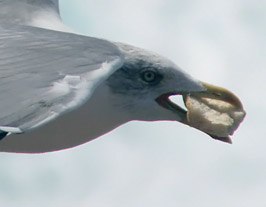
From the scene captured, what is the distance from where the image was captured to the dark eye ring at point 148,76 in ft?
36.1

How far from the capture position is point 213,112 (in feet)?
→ 37.2

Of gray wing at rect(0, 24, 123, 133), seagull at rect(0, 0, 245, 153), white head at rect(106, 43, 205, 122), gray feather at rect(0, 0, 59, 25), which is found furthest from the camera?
gray feather at rect(0, 0, 59, 25)

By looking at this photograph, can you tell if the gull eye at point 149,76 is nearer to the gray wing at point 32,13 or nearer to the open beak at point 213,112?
the open beak at point 213,112

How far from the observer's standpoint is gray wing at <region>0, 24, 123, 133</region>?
8.87 meters

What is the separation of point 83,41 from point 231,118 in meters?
1.41

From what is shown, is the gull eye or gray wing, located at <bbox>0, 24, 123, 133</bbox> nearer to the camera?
gray wing, located at <bbox>0, 24, 123, 133</bbox>

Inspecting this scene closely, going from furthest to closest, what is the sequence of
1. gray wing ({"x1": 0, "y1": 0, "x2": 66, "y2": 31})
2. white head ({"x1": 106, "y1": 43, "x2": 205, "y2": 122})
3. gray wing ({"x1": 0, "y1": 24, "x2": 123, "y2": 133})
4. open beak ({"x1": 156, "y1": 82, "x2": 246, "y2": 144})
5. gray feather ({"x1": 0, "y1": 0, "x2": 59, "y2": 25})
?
1. gray feather ({"x1": 0, "y1": 0, "x2": 59, "y2": 25})
2. gray wing ({"x1": 0, "y1": 0, "x2": 66, "y2": 31})
3. open beak ({"x1": 156, "y1": 82, "x2": 246, "y2": 144})
4. white head ({"x1": 106, "y1": 43, "x2": 205, "y2": 122})
5. gray wing ({"x1": 0, "y1": 24, "x2": 123, "y2": 133})

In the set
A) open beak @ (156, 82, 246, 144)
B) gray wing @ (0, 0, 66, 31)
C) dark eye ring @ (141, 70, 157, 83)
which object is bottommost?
open beak @ (156, 82, 246, 144)

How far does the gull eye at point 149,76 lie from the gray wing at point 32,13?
4.02 feet

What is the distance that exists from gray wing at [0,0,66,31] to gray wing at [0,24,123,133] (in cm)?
114

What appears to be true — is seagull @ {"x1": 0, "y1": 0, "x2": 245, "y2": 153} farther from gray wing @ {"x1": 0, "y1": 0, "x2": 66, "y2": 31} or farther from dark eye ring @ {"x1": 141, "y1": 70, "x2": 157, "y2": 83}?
gray wing @ {"x1": 0, "y1": 0, "x2": 66, "y2": 31}

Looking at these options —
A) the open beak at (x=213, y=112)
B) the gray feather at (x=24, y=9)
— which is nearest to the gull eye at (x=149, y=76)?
the open beak at (x=213, y=112)

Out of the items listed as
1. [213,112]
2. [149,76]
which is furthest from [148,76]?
[213,112]

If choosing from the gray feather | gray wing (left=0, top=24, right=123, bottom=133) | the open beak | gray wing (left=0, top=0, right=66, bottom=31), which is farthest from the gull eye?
the gray feather
